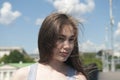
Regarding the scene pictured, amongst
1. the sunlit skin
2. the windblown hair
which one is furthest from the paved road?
the sunlit skin

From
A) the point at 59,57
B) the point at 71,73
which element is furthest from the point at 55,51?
the point at 71,73

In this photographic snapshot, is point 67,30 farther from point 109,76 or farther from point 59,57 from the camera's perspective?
point 109,76

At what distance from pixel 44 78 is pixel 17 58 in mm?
120009

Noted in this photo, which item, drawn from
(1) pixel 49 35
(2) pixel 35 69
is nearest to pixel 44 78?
(2) pixel 35 69

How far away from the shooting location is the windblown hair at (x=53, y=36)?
2479mm

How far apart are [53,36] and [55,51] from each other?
0.09 meters

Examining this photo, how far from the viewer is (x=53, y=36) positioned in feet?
8.14

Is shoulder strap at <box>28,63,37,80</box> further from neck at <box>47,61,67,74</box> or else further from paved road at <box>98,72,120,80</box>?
paved road at <box>98,72,120,80</box>

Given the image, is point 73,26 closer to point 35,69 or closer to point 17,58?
point 35,69

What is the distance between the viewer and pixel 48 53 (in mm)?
2525

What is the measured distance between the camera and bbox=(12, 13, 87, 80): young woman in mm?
2473

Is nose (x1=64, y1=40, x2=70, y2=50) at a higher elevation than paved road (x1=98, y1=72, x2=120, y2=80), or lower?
higher

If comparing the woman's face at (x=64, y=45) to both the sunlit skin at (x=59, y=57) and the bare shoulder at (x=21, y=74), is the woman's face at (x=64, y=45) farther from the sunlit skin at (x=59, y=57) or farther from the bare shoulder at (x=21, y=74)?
the bare shoulder at (x=21, y=74)

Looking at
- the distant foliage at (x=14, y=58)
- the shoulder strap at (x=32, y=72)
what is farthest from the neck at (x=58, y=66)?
the distant foliage at (x=14, y=58)
